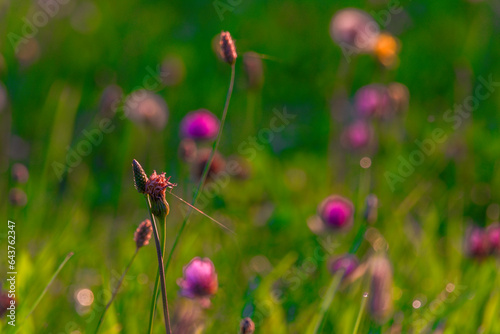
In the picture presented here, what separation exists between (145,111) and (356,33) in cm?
74

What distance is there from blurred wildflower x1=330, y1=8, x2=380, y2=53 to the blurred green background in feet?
0.75

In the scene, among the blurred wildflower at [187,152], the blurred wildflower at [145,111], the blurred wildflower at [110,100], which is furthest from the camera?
the blurred wildflower at [145,111]

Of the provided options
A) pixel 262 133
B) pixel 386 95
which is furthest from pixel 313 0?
pixel 386 95

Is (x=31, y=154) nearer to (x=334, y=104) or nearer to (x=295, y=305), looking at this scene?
(x=334, y=104)

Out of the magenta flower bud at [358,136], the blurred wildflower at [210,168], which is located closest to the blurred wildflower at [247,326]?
the blurred wildflower at [210,168]

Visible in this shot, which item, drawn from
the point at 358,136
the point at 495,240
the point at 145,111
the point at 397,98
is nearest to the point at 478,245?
the point at 495,240

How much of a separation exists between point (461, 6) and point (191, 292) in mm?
2440

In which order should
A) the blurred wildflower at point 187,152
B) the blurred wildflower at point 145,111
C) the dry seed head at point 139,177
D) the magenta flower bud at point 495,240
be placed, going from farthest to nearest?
1. the blurred wildflower at point 145,111
2. the blurred wildflower at point 187,152
3. the magenta flower bud at point 495,240
4. the dry seed head at point 139,177

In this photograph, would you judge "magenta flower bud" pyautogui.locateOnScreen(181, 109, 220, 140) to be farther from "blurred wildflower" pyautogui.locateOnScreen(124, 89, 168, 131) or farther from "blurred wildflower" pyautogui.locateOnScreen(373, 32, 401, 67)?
"blurred wildflower" pyautogui.locateOnScreen(373, 32, 401, 67)

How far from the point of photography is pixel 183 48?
9.02 feet

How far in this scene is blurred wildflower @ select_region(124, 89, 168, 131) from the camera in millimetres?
1853

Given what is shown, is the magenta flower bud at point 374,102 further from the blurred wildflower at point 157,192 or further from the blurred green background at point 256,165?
the blurred wildflower at point 157,192

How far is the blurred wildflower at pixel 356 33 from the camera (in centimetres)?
196

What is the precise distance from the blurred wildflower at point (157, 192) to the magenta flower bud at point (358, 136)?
4.13ft
